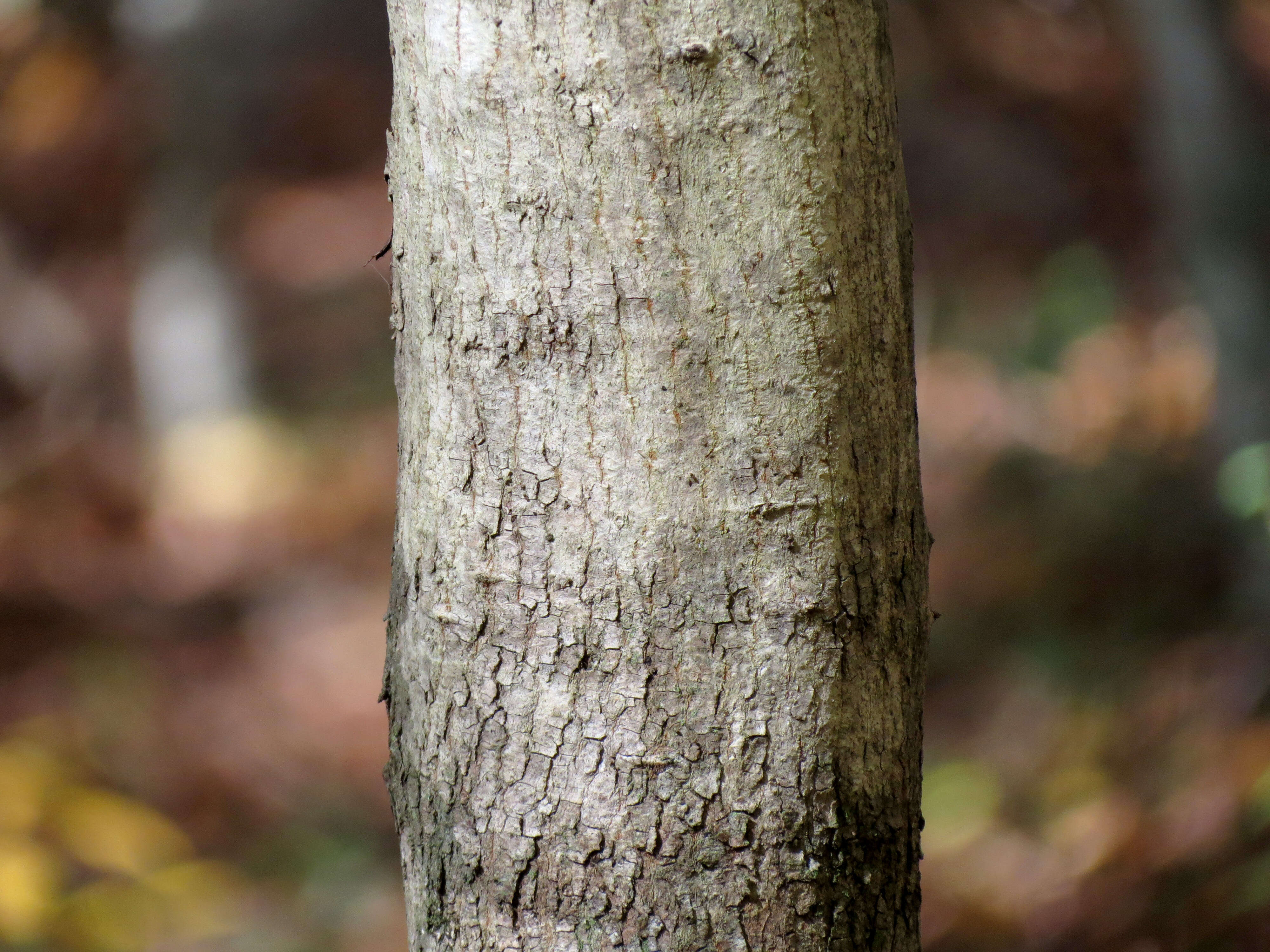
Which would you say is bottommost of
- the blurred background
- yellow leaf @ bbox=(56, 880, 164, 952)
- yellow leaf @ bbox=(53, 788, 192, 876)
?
yellow leaf @ bbox=(56, 880, 164, 952)

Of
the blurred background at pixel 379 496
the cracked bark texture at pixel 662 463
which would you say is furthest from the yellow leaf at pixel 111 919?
the cracked bark texture at pixel 662 463

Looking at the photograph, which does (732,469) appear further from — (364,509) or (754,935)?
(364,509)

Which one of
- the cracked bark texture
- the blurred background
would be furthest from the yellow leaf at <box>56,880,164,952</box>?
the cracked bark texture

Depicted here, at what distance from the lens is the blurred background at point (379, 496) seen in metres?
2.56

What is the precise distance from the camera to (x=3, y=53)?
6871 millimetres

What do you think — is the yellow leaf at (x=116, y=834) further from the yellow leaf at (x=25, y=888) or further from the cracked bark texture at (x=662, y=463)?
the cracked bark texture at (x=662, y=463)

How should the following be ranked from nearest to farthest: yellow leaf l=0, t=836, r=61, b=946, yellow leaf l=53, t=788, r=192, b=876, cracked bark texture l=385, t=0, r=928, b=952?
cracked bark texture l=385, t=0, r=928, b=952 < yellow leaf l=0, t=836, r=61, b=946 < yellow leaf l=53, t=788, r=192, b=876

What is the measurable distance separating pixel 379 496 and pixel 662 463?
400 cm

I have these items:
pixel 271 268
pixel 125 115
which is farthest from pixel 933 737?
pixel 125 115

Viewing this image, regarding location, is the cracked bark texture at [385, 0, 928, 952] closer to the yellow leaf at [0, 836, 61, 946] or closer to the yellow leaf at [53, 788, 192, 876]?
the yellow leaf at [0, 836, 61, 946]

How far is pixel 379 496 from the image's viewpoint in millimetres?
4660

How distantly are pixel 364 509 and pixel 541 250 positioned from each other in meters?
3.93

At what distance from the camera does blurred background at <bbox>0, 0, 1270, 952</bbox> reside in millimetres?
2564

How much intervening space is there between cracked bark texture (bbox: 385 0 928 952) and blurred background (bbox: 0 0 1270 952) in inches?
60.4
